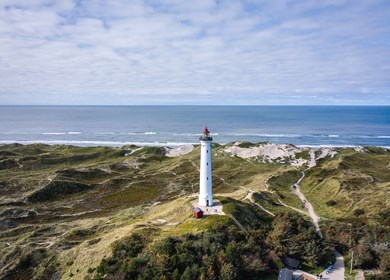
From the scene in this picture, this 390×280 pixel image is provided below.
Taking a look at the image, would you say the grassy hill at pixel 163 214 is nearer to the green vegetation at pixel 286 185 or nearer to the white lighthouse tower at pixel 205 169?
the green vegetation at pixel 286 185

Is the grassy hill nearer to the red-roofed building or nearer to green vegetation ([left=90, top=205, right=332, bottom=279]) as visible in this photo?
green vegetation ([left=90, top=205, right=332, bottom=279])

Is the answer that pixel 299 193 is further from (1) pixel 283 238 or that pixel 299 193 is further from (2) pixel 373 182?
(1) pixel 283 238

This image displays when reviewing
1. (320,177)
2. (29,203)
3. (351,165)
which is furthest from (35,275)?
(351,165)

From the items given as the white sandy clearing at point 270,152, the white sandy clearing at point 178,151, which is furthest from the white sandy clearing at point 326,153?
the white sandy clearing at point 178,151

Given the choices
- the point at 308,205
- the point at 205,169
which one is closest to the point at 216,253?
the point at 205,169

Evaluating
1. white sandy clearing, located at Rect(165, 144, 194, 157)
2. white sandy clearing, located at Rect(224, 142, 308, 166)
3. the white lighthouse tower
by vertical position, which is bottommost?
white sandy clearing, located at Rect(165, 144, 194, 157)

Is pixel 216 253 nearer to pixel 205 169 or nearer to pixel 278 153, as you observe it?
pixel 205 169

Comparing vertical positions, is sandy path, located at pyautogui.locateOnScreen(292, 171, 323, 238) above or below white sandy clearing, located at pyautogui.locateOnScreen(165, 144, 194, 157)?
below

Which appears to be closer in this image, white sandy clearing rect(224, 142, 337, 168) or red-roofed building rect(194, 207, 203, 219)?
red-roofed building rect(194, 207, 203, 219)

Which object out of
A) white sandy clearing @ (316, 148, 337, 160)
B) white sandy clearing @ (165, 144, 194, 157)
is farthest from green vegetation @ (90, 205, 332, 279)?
white sandy clearing @ (165, 144, 194, 157)
